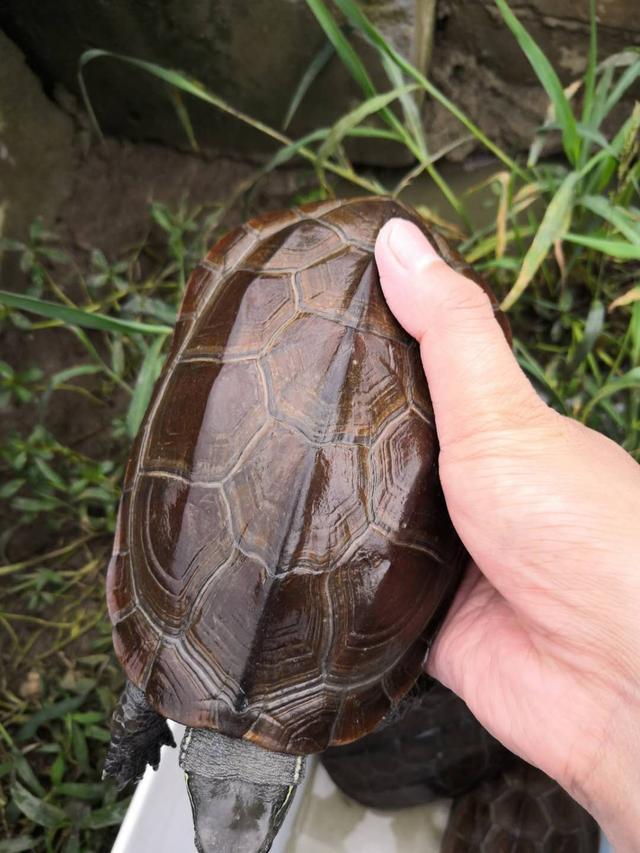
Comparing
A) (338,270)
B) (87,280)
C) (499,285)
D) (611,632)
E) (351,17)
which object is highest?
(351,17)

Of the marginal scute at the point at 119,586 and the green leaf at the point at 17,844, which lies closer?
the marginal scute at the point at 119,586

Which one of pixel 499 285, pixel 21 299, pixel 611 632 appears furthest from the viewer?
pixel 499 285

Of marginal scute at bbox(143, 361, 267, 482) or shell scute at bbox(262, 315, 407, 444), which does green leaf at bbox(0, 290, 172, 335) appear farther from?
shell scute at bbox(262, 315, 407, 444)

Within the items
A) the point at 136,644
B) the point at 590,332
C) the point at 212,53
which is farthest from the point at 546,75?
the point at 136,644

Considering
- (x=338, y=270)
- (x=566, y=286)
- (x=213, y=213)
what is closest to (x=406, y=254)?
(x=338, y=270)

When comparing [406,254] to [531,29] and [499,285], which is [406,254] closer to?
[499,285]

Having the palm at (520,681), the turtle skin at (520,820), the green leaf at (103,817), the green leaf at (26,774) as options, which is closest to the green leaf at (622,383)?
the palm at (520,681)

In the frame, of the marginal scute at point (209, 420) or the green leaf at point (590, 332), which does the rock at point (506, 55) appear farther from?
the marginal scute at point (209, 420)

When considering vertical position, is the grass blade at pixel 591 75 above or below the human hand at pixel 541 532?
above
